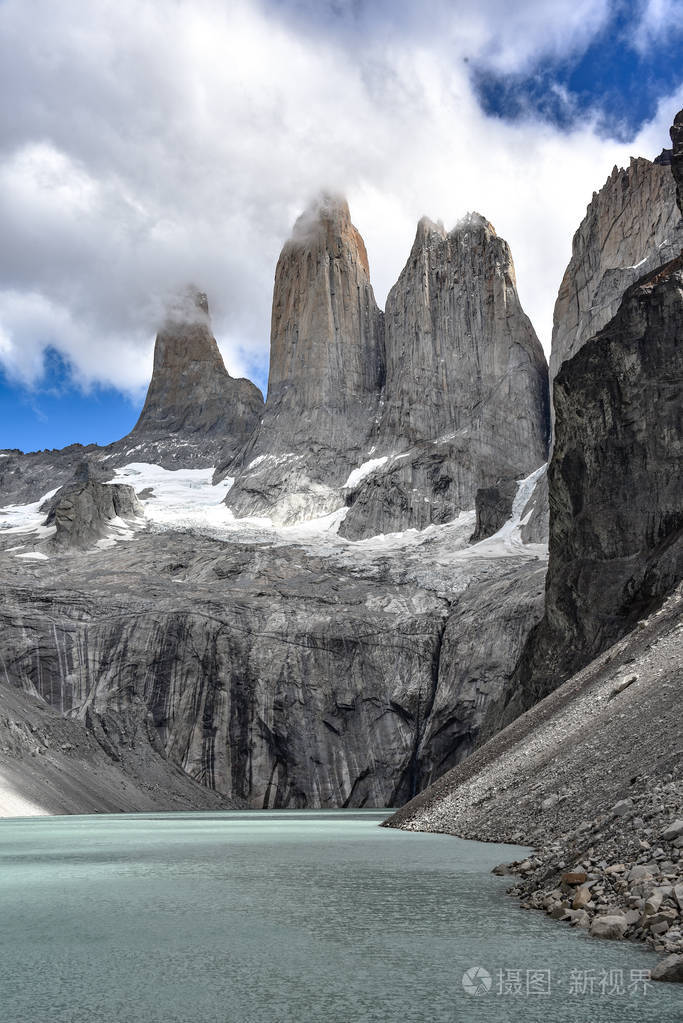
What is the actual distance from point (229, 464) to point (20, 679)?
67060mm

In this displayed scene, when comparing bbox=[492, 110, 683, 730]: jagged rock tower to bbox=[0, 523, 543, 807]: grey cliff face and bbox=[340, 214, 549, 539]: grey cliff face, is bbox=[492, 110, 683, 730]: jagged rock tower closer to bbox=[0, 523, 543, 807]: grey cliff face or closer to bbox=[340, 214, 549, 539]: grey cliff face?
bbox=[0, 523, 543, 807]: grey cliff face

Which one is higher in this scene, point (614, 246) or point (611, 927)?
point (614, 246)

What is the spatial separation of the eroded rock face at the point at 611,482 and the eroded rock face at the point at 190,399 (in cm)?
11264

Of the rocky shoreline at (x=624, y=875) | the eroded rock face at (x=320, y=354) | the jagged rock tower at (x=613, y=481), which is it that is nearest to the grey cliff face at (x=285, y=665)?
the jagged rock tower at (x=613, y=481)

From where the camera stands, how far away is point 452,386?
131125 mm

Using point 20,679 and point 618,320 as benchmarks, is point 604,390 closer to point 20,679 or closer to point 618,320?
point 618,320

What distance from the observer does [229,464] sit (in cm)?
14812

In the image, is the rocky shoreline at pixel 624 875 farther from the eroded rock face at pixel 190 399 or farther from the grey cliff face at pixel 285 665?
the eroded rock face at pixel 190 399

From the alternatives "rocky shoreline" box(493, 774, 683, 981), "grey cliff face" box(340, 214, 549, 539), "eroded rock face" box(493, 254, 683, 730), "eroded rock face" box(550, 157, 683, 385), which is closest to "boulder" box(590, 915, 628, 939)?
"rocky shoreline" box(493, 774, 683, 981)

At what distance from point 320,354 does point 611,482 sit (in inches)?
3596

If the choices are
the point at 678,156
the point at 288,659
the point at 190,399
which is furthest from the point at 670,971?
the point at 190,399

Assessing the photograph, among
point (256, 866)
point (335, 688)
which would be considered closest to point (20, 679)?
point (335, 688)

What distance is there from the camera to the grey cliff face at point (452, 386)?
12038 centimetres

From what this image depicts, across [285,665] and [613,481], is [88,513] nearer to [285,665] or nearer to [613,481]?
[285,665]
